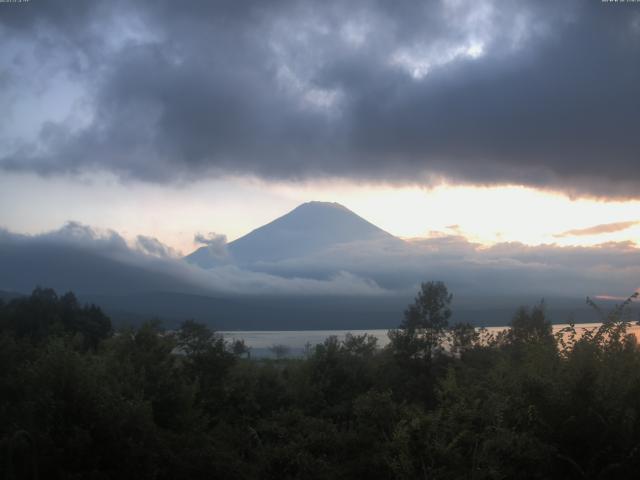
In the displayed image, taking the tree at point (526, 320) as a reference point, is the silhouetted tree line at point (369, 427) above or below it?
below

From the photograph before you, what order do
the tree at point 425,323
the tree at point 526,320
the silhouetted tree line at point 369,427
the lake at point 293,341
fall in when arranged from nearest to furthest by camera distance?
1. the silhouetted tree line at point 369,427
2. the tree at point 425,323
3. the tree at point 526,320
4. the lake at point 293,341

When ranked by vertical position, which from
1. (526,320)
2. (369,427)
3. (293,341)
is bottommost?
(293,341)

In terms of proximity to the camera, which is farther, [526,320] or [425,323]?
[526,320]

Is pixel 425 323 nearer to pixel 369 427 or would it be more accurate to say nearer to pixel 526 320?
pixel 526 320

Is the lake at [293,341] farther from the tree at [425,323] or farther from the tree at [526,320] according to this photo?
the tree at [425,323]

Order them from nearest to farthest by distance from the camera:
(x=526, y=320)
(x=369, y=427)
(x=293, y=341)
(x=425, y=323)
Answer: (x=369, y=427) < (x=425, y=323) < (x=526, y=320) < (x=293, y=341)

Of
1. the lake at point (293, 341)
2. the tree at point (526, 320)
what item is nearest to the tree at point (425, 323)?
the lake at point (293, 341)

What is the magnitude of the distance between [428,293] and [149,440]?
121ft

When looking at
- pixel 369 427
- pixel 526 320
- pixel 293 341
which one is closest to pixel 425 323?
pixel 526 320

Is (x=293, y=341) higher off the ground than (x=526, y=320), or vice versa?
(x=526, y=320)

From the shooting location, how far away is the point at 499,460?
13.0 m

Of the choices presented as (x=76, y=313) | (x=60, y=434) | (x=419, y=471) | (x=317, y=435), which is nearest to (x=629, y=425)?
(x=419, y=471)

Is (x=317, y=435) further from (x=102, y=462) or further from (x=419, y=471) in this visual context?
(x=102, y=462)

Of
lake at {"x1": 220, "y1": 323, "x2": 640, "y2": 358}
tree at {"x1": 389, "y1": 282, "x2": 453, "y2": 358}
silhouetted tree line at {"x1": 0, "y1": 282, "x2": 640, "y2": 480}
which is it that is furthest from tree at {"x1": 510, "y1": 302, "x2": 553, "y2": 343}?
silhouetted tree line at {"x1": 0, "y1": 282, "x2": 640, "y2": 480}
